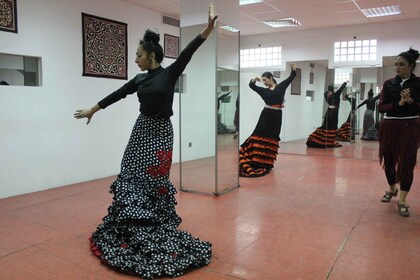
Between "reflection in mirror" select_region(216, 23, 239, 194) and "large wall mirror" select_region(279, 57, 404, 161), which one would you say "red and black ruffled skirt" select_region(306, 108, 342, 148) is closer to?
"large wall mirror" select_region(279, 57, 404, 161)

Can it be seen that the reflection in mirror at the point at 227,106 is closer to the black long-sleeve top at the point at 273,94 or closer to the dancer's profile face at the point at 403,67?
the black long-sleeve top at the point at 273,94

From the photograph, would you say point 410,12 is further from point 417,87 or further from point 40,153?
point 40,153

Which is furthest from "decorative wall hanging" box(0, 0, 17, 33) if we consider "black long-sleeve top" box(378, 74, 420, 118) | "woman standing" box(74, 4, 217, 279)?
"black long-sleeve top" box(378, 74, 420, 118)

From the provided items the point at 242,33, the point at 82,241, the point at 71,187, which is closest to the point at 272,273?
the point at 82,241

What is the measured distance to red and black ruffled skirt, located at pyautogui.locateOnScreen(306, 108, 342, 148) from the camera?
7477mm

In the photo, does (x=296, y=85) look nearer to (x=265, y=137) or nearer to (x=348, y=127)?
(x=348, y=127)

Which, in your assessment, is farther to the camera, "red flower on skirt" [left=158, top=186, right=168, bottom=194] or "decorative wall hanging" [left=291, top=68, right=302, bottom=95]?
"decorative wall hanging" [left=291, top=68, right=302, bottom=95]

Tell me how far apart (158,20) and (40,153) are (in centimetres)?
300

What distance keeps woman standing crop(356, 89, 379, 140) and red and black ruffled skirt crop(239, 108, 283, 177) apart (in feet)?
7.90

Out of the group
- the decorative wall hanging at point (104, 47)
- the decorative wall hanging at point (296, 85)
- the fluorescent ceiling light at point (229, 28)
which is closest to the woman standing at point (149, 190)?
the fluorescent ceiling light at point (229, 28)

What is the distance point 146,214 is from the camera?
2.50 meters

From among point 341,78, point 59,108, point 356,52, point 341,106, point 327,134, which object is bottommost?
point 327,134

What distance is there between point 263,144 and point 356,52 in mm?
3156

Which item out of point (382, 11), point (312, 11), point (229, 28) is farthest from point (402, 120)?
point (382, 11)
